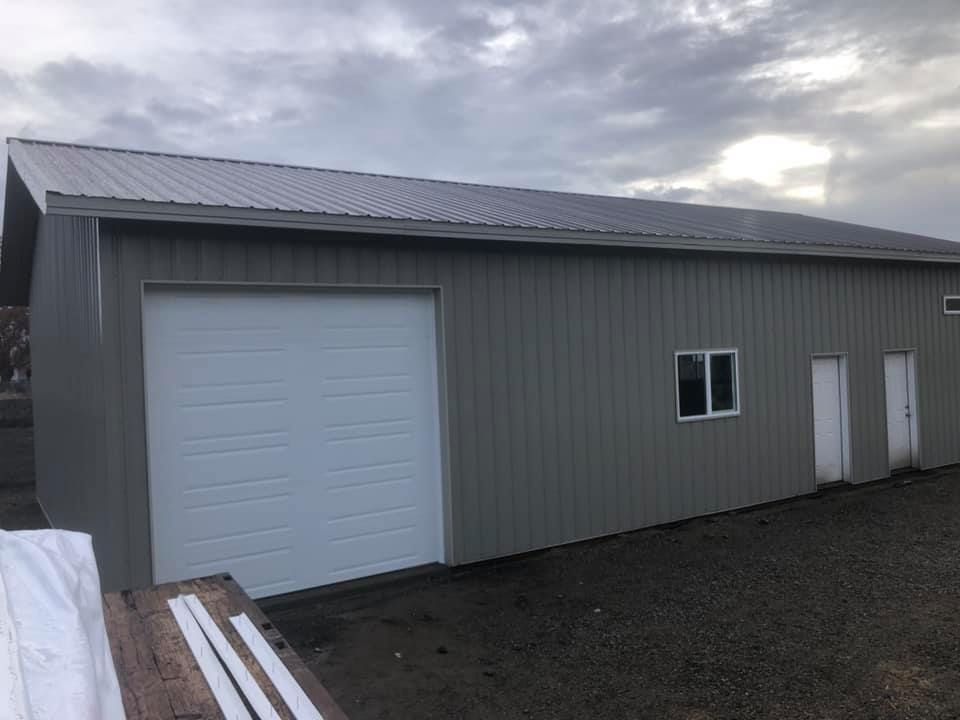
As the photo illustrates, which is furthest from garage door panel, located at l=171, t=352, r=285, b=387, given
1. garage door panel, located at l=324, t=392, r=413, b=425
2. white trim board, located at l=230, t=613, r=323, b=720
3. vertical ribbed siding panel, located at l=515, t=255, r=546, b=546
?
white trim board, located at l=230, t=613, r=323, b=720

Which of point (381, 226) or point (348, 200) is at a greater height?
point (348, 200)

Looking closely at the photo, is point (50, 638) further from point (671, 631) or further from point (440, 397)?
point (440, 397)

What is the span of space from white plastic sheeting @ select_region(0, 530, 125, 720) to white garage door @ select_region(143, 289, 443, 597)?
3499mm

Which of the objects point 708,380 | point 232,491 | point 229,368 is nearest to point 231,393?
point 229,368

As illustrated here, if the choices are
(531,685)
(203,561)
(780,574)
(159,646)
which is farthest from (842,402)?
(159,646)

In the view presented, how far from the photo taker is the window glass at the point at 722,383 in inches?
Result: 354

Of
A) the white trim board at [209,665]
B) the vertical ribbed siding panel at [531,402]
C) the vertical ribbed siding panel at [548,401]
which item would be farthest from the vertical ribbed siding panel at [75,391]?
the vertical ribbed siding panel at [548,401]

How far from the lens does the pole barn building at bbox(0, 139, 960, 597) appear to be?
5.73m

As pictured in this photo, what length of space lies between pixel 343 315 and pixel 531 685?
3.49 metres

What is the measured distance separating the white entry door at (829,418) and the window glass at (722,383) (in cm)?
162

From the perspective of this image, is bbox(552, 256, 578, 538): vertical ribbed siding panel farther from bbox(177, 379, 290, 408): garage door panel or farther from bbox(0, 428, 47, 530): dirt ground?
bbox(0, 428, 47, 530): dirt ground

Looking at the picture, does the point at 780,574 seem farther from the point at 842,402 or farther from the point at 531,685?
the point at 842,402

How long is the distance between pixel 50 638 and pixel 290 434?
448cm

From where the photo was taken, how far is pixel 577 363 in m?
7.82
